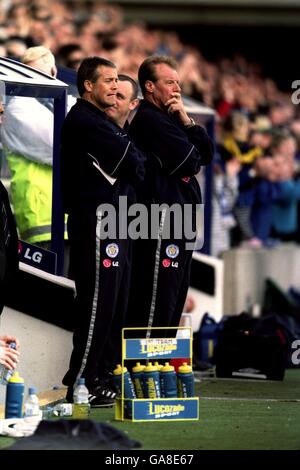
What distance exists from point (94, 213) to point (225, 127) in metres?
8.21

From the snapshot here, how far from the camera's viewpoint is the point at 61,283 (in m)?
10.4

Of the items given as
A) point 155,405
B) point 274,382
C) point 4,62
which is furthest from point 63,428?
point 274,382

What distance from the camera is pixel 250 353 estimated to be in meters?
12.2

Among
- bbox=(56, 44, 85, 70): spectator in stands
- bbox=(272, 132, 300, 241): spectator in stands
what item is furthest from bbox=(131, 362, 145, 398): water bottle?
A: bbox=(272, 132, 300, 241): spectator in stands

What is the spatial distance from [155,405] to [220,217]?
7.52 metres

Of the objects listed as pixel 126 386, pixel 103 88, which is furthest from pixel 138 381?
pixel 103 88

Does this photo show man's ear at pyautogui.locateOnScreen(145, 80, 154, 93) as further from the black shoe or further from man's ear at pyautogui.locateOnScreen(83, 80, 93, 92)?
the black shoe

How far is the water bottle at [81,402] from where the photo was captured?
30.5 feet

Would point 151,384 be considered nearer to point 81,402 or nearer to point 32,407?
point 81,402

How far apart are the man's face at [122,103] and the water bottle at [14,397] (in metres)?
2.17

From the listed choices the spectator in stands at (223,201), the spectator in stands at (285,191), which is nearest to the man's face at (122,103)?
the spectator in stands at (223,201)

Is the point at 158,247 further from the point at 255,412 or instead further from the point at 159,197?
the point at 255,412

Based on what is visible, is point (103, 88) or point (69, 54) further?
Answer: point (69, 54)

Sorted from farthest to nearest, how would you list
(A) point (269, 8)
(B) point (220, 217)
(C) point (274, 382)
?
1. (A) point (269, 8)
2. (B) point (220, 217)
3. (C) point (274, 382)
